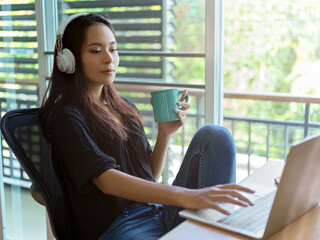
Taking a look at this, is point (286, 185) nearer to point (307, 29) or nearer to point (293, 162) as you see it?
point (293, 162)

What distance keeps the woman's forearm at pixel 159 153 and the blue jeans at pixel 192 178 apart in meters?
0.20

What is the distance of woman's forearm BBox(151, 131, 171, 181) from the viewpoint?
4.95ft

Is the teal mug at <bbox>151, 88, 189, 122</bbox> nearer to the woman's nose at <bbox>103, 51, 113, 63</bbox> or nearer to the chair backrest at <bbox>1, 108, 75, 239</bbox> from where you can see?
the woman's nose at <bbox>103, 51, 113, 63</bbox>

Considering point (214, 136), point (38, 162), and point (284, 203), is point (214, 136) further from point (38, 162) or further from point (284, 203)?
point (38, 162)

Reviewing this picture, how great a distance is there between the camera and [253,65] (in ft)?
11.4

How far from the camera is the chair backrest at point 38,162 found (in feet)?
3.94

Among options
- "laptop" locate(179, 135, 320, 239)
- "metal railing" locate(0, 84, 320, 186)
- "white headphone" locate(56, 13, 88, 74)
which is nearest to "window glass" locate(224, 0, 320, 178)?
"metal railing" locate(0, 84, 320, 186)

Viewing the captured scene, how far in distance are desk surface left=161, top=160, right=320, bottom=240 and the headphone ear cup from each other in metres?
0.69

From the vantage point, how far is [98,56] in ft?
4.48

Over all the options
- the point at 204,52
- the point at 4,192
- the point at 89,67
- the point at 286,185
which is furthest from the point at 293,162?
the point at 4,192

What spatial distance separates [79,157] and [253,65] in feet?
8.50

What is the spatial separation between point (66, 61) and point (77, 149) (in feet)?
0.99

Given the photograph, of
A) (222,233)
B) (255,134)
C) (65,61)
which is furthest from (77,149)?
(255,134)

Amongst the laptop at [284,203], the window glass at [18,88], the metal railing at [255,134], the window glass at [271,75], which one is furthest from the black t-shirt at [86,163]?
the window glass at [271,75]
